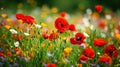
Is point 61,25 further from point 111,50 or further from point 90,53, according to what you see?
point 111,50

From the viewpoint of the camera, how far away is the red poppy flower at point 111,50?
4725 millimetres

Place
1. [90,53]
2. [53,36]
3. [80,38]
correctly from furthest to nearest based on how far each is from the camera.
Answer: [80,38], [53,36], [90,53]

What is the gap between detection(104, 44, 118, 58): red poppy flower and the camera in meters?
4.73

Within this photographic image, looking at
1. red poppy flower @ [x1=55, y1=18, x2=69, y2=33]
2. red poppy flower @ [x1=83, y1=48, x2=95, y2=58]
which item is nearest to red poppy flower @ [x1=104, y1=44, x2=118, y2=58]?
red poppy flower @ [x1=83, y1=48, x2=95, y2=58]

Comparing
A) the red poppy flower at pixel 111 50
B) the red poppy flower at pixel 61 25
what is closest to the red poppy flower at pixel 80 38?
the red poppy flower at pixel 61 25

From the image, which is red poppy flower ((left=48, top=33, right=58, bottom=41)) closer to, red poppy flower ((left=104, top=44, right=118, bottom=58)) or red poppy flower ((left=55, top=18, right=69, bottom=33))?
red poppy flower ((left=55, top=18, right=69, bottom=33))

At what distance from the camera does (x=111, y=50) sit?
15.6ft

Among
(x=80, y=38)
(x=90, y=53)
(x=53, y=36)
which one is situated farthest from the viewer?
(x=80, y=38)

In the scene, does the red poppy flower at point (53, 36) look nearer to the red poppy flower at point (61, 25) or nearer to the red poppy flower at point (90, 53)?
the red poppy flower at point (61, 25)

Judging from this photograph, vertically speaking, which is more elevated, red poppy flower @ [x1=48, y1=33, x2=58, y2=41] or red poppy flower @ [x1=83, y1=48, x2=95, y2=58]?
red poppy flower @ [x1=48, y1=33, x2=58, y2=41]

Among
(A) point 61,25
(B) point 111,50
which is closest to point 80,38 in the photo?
(A) point 61,25

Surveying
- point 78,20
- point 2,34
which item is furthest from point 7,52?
point 78,20

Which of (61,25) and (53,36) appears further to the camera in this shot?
(61,25)

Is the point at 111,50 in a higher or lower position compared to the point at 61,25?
lower
